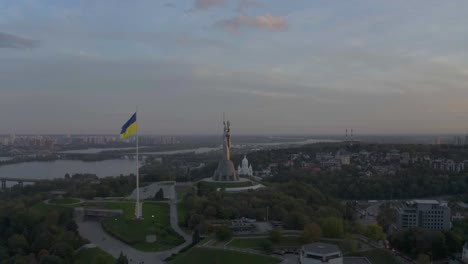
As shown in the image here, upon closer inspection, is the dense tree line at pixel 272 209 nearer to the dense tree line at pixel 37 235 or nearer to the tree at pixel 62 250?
the tree at pixel 62 250

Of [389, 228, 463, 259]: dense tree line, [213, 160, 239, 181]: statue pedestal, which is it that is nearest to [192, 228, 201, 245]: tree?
[389, 228, 463, 259]: dense tree line

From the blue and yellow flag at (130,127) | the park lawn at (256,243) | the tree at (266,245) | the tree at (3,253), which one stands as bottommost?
the tree at (3,253)

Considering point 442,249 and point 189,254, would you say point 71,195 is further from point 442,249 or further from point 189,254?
point 442,249

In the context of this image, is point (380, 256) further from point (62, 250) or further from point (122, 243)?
point (62, 250)

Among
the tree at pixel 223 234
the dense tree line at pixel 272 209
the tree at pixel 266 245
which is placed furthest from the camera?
the dense tree line at pixel 272 209

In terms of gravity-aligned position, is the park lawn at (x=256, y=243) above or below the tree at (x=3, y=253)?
above

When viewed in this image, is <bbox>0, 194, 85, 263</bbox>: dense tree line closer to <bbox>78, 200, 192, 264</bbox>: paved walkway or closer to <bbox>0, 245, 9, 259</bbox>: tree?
<bbox>0, 245, 9, 259</bbox>: tree

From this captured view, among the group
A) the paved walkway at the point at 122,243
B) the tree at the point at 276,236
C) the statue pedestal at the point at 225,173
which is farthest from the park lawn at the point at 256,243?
the statue pedestal at the point at 225,173

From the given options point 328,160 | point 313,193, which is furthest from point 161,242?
point 328,160
